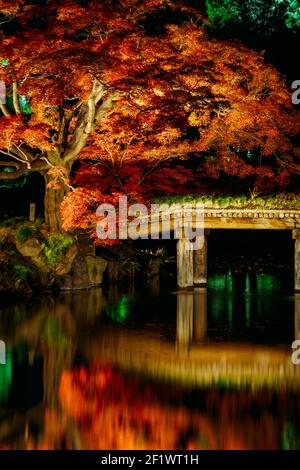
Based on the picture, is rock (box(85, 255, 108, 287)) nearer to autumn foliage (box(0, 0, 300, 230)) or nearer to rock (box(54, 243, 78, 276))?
rock (box(54, 243, 78, 276))

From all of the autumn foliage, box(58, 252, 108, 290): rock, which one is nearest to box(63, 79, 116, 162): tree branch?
the autumn foliage

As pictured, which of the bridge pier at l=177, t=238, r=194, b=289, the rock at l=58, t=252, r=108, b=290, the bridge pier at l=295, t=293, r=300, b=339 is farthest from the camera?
the rock at l=58, t=252, r=108, b=290

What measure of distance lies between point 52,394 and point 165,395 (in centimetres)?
126

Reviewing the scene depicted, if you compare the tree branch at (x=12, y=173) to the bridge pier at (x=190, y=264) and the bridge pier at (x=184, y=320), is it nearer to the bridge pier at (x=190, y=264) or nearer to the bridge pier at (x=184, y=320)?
the bridge pier at (x=190, y=264)

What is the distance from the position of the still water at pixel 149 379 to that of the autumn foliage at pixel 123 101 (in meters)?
6.08

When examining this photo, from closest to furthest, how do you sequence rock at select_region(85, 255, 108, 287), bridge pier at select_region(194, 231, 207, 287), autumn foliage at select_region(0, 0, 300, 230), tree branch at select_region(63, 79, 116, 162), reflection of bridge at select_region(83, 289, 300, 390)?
reflection of bridge at select_region(83, 289, 300, 390)
autumn foliage at select_region(0, 0, 300, 230)
tree branch at select_region(63, 79, 116, 162)
bridge pier at select_region(194, 231, 207, 287)
rock at select_region(85, 255, 108, 287)

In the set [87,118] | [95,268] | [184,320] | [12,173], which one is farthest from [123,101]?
[184,320]

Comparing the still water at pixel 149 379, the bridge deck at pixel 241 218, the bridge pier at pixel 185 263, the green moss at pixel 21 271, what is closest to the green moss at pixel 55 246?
the green moss at pixel 21 271

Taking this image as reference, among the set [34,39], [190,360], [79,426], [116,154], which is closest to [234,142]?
[116,154]

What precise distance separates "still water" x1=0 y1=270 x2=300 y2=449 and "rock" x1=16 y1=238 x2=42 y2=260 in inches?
195

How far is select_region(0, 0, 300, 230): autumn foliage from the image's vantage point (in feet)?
54.3

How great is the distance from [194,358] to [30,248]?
11.5 meters

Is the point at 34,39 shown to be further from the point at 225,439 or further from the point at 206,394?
the point at 225,439

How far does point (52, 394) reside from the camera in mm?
6805
